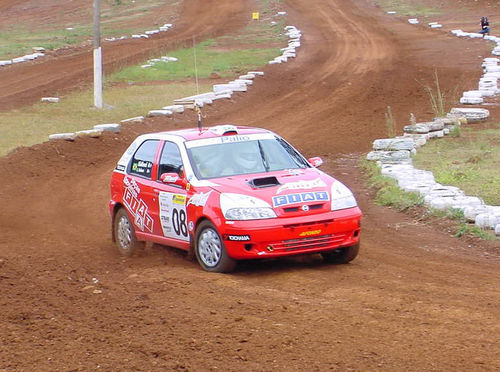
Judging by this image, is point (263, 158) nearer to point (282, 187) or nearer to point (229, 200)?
point (282, 187)

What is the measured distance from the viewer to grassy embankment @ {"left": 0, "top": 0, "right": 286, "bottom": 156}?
23156 millimetres

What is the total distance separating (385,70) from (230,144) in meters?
21.6

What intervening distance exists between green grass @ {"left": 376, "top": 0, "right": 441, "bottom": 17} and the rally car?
41.9 meters

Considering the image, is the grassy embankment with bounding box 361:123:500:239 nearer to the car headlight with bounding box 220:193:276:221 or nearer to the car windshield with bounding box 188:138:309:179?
the car windshield with bounding box 188:138:309:179

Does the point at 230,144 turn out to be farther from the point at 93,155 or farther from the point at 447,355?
the point at 93,155

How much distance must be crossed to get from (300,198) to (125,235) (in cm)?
310

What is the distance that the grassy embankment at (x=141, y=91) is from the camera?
76.0 feet

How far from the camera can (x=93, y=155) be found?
20688 millimetres

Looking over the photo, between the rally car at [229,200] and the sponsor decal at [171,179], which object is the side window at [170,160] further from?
the sponsor decal at [171,179]

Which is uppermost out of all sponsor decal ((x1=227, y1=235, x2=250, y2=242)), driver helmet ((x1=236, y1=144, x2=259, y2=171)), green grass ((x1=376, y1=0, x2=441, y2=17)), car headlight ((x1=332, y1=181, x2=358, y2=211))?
driver helmet ((x1=236, y1=144, x2=259, y2=171))

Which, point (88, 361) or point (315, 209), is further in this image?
point (315, 209)

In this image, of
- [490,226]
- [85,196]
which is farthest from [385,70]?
[490,226]

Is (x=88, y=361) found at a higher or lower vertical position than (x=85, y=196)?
higher

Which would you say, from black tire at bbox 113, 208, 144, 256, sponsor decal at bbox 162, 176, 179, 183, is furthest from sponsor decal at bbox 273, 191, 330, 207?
black tire at bbox 113, 208, 144, 256
